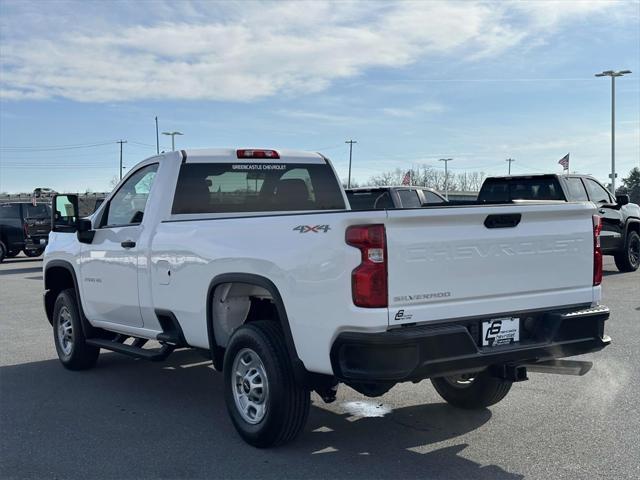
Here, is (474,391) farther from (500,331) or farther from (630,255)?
(630,255)

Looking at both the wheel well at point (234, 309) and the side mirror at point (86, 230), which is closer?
the wheel well at point (234, 309)

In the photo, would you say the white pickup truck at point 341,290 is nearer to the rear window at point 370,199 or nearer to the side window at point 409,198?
the rear window at point 370,199

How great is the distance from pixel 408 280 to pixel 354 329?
0.42 meters

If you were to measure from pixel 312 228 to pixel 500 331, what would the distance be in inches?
53.9

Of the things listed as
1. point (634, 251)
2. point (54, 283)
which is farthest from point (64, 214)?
point (634, 251)

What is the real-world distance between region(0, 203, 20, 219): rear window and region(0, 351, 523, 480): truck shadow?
19.7 metres

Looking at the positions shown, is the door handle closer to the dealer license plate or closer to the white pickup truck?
the white pickup truck

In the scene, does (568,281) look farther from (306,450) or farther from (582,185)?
(582,185)

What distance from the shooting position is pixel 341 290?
4230mm

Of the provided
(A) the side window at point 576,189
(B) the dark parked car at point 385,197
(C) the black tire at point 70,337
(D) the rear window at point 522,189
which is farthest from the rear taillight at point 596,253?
(B) the dark parked car at point 385,197

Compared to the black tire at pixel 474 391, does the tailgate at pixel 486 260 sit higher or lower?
higher

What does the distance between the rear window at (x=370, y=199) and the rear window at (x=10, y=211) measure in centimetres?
1407

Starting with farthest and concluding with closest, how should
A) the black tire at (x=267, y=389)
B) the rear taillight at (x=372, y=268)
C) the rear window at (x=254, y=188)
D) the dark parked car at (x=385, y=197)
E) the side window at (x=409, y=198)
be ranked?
the side window at (x=409, y=198) → the dark parked car at (x=385, y=197) → the rear window at (x=254, y=188) → the black tire at (x=267, y=389) → the rear taillight at (x=372, y=268)

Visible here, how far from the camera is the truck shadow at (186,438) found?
15.2 ft
